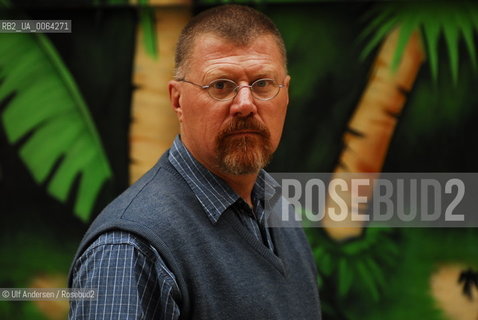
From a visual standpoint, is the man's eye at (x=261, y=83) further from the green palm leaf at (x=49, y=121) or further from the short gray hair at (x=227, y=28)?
the green palm leaf at (x=49, y=121)

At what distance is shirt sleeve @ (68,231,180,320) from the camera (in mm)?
1385

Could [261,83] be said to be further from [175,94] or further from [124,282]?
[124,282]

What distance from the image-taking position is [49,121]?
3.64 metres

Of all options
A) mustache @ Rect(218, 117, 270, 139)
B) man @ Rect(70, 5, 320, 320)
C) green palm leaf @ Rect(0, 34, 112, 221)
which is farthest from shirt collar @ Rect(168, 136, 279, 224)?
green palm leaf @ Rect(0, 34, 112, 221)

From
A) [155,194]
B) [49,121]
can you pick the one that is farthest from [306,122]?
[155,194]

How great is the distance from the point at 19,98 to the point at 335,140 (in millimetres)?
1802

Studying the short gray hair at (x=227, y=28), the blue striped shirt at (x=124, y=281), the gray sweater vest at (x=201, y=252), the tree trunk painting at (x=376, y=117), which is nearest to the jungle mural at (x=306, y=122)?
the tree trunk painting at (x=376, y=117)

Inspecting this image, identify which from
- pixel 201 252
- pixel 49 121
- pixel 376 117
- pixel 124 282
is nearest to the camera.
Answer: pixel 124 282

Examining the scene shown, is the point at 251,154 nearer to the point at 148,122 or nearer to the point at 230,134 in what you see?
the point at 230,134

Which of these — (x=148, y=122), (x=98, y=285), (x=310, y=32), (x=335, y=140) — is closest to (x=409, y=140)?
(x=335, y=140)

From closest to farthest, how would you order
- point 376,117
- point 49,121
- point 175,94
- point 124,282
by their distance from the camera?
1. point 124,282
2. point 175,94
3. point 376,117
4. point 49,121

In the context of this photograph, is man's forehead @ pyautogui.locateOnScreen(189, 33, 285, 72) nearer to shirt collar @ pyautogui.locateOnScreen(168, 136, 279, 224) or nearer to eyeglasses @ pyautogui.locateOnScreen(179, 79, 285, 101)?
eyeglasses @ pyautogui.locateOnScreen(179, 79, 285, 101)

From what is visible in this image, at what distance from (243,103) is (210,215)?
30cm

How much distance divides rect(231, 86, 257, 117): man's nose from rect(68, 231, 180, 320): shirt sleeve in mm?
437
